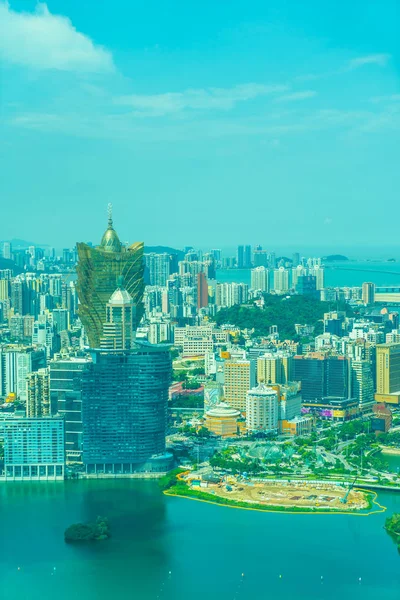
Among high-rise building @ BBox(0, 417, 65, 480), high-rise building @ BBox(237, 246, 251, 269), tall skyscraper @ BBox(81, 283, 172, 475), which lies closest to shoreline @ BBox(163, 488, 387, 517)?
tall skyscraper @ BBox(81, 283, 172, 475)

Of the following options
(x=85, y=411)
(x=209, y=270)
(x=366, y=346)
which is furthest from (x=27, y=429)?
(x=209, y=270)

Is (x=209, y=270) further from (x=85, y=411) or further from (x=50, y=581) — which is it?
(x=50, y=581)

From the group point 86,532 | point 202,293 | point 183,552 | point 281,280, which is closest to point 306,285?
point 281,280

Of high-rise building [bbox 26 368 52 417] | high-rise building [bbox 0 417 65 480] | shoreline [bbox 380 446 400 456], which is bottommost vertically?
shoreline [bbox 380 446 400 456]

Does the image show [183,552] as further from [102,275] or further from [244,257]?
[244,257]

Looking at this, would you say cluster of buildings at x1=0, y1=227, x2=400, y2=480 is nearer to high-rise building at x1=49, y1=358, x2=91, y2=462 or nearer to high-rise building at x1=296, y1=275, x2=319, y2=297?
high-rise building at x1=49, y1=358, x2=91, y2=462

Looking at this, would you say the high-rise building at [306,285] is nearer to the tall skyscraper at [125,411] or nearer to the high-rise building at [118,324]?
the high-rise building at [118,324]

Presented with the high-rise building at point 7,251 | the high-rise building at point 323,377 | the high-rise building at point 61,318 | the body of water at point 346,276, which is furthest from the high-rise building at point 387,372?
the high-rise building at point 7,251
